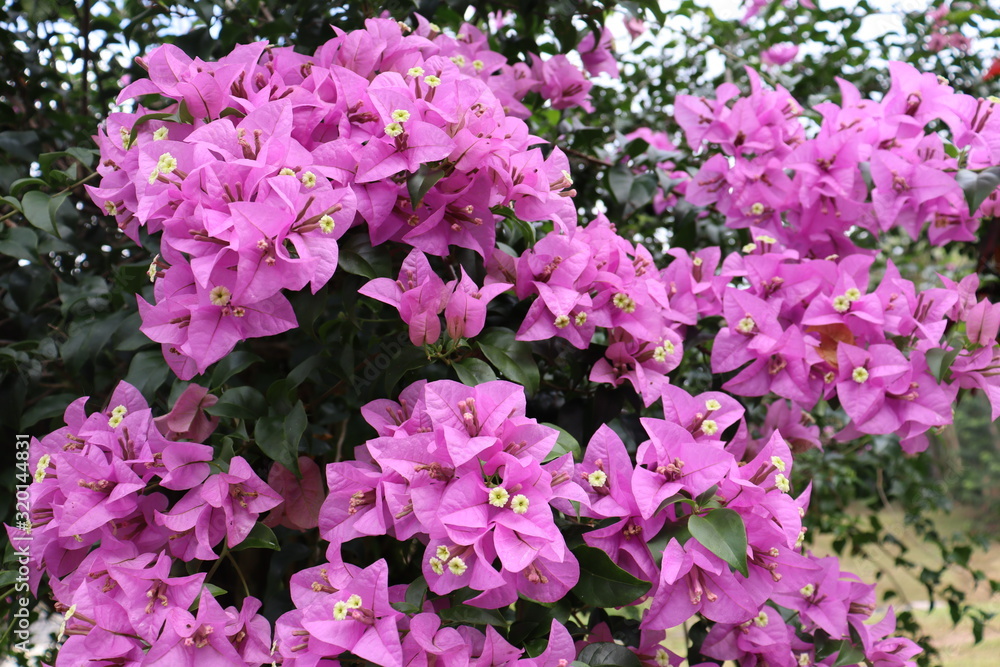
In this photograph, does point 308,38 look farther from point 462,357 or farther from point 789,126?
point 789,126

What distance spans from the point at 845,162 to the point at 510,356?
25.1 inches

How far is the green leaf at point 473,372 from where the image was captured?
79 centimetres

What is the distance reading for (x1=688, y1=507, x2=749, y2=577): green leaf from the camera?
68 cm

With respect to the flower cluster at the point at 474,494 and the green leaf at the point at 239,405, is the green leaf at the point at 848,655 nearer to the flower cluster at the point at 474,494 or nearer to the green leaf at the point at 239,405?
the flower cluster at the point at 474,494

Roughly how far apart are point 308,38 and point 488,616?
0.92m

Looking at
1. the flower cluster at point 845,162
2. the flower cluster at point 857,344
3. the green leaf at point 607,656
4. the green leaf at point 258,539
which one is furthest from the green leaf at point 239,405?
the flower cluster at point 845,162

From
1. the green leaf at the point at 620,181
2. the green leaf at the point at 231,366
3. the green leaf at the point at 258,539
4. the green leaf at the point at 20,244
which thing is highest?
the green leaf at the point at 620,181

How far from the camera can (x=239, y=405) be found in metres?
0.84

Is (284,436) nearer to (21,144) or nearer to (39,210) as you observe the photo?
(39,210)

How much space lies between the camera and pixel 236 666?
74 centimetres

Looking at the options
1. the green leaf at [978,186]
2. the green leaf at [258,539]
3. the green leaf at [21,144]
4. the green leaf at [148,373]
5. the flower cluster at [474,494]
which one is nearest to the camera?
the flower cluster at [474,494]

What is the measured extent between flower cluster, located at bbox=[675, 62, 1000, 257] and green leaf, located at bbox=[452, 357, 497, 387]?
581 millimetres

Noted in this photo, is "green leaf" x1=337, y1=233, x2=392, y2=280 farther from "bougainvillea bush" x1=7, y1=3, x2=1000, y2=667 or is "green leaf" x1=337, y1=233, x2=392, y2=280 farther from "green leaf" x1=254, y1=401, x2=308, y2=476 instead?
"green leaf" x1=254, y1=401, x2=308, y2=476

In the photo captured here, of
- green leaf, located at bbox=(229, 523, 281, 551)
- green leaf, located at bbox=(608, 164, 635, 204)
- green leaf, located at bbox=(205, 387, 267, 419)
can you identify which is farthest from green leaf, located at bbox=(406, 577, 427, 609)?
green leaf, located at bbox=(608, 164, 635, 204)
